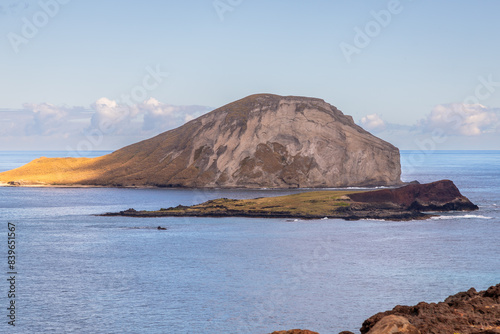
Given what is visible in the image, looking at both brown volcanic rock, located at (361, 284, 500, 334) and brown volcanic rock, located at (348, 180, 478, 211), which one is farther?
brown volcanic rock, located at (348, 180, 478, 211)

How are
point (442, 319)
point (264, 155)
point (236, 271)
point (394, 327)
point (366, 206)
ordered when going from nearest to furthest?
point (394, 327), point (442, 319), point (236, 271), point (366, 206), point (264, 155)

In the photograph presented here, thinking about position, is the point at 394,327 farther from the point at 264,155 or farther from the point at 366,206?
the point at 264,155

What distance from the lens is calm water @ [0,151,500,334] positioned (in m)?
34.7

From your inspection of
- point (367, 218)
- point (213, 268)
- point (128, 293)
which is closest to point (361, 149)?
point (367, 218)

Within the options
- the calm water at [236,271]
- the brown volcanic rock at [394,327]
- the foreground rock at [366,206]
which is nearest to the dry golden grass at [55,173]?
the foreground rock at [366,206]

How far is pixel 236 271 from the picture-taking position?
4862 cm

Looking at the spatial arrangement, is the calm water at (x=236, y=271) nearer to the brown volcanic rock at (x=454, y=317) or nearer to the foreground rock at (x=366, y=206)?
the foreground rock at (x=366, y=206)

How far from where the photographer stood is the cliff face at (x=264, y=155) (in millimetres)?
156875

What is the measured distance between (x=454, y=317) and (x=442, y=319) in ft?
2.05

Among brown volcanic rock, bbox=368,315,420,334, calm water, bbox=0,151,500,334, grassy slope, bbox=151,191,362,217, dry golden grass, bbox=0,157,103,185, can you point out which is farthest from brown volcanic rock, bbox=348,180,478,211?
dry golden grass, bbox=0,157,103,185

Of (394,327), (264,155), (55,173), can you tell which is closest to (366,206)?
(264,155)

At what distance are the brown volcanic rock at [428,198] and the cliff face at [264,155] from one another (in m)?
59.0

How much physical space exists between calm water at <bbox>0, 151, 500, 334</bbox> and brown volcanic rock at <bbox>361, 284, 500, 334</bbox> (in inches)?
354

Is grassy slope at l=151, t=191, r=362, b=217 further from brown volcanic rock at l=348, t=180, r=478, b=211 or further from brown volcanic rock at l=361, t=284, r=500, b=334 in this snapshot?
brown volcanic rock at l=361, t=284, r=500, b=334
